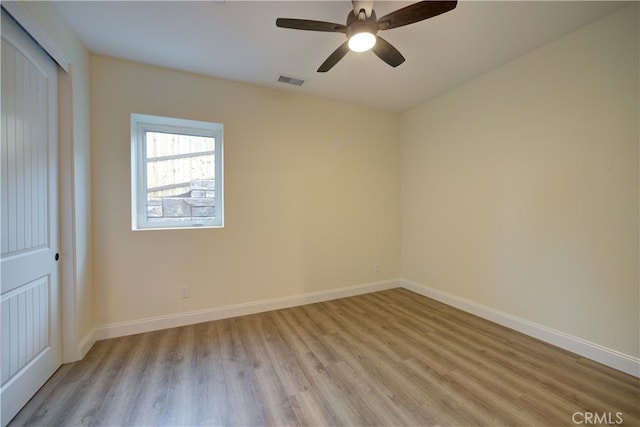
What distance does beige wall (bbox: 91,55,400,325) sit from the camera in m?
2.36

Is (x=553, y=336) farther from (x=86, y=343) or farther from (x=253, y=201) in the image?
(x=86, y=343)

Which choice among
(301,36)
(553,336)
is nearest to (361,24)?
(301,36)

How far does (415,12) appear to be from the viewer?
4.88ft

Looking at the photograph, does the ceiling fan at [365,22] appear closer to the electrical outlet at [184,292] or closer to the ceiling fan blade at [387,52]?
the ceiling fan blade at [387,52]

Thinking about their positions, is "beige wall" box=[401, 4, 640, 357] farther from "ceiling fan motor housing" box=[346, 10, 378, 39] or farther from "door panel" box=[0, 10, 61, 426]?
"door panel" box=[0, 10, 61, 426]

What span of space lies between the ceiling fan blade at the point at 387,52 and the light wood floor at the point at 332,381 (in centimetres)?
232

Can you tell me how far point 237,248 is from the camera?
2.82 metres

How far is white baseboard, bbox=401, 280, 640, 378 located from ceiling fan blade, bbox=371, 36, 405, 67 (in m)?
2.63

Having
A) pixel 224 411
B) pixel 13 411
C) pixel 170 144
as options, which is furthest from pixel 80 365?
pixel 170 144

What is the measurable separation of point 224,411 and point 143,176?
2267mm

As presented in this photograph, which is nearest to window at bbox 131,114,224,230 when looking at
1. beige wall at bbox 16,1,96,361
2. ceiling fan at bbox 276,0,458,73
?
beige wall at bbox 16,1,96,361

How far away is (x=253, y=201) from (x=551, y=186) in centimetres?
290

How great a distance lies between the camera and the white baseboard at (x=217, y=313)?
93.1 inches

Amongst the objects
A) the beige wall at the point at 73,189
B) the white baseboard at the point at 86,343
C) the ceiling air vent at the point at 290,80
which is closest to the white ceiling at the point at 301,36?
the ceiling air vent at the point at 290,80
